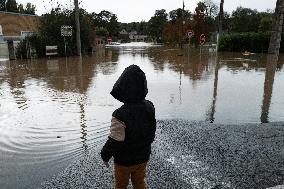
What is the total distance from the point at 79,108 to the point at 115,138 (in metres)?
5.90

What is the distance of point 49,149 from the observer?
19.1 feet

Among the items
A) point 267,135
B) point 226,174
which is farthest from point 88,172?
point 267,135

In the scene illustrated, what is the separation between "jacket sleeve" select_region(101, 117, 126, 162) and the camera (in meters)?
3.17

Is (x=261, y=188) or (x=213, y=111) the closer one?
(x=261, y=188)

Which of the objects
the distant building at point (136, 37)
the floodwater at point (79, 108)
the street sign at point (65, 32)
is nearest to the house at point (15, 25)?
the street sign at point (65, 32)

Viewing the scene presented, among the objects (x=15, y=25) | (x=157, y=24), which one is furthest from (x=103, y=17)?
(x=15, y=25)

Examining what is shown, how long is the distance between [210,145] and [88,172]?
228 cm

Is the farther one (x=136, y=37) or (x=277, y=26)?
(x=136, y=37)

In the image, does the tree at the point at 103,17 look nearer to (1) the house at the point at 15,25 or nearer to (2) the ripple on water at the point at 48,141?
(1) the house at the point at 15,25

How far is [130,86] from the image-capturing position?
10.5ft

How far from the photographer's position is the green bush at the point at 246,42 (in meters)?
34.5

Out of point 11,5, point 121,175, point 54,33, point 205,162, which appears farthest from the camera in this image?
point 11,5

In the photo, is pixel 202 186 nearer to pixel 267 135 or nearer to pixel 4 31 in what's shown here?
pixel 267 135

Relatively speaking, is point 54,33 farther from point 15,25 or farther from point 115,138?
point 115,138
